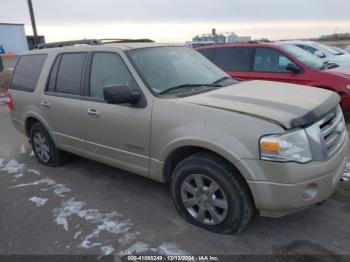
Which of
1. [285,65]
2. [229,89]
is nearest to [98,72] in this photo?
[229,89]

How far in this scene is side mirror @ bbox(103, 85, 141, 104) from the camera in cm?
327

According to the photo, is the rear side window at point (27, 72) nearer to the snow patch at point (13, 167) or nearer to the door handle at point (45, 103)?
the door handle at point (45, 103)

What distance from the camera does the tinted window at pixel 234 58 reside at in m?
7.50

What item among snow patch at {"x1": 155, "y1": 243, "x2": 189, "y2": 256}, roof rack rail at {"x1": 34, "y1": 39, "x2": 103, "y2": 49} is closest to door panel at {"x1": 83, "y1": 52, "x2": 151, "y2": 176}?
roof rack rail at {"x1": 34, "y1": 39, "x2": 103, "y2": 49}

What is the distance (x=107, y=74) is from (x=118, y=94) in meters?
0.75

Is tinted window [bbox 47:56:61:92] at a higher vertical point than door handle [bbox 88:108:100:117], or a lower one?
higher

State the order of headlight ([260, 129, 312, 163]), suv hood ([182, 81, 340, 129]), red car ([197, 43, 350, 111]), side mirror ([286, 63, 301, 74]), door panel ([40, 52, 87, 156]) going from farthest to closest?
1. side mirror ([286, 63, 301, 74])
2. red car ([197, 43, 350, 111])
3. door panel ([40, 52, 87, 156])
4. suv hood ([182, 81, 340, 129])
5. headlight ([260, 129, 312, 163])

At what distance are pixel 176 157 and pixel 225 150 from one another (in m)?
0.73

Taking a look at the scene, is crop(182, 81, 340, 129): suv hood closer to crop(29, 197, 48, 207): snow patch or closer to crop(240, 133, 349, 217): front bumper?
crop(240, 133, 349, 217): front bumper

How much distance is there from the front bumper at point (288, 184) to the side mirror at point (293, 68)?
4.26 m

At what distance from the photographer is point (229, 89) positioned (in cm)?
365

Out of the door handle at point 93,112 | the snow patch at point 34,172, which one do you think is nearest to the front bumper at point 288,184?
the door handle at point 93,112

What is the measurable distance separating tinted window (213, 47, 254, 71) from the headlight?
5018 millimetres

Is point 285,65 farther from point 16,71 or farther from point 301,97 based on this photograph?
point 16,71
